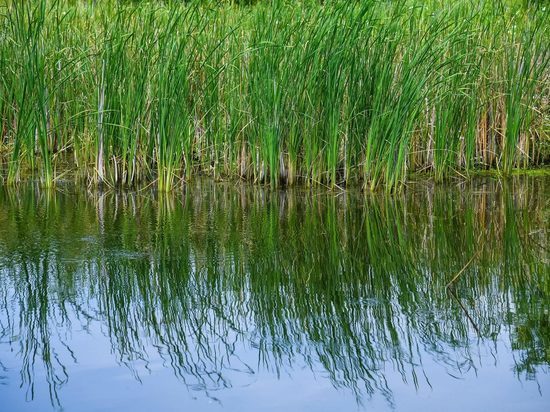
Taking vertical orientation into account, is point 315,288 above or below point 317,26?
below

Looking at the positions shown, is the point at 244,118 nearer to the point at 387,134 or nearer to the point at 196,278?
the point at 387,134

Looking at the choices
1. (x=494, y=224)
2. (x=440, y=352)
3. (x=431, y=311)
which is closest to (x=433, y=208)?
(x=494, y=224)

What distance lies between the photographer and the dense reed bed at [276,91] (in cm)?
583

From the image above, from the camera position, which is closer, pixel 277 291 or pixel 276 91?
pixel 277 291

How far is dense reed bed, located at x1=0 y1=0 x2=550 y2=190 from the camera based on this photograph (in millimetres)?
5832

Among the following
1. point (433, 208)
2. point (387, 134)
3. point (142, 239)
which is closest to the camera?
point (142, 239)

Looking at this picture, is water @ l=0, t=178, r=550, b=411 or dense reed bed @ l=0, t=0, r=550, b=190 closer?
water @ l=0, t=178, r=550, b=411

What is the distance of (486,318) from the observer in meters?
3.41

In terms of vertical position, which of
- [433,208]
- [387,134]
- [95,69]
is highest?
[95,69]

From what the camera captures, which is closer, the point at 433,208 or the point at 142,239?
the point at 142,239

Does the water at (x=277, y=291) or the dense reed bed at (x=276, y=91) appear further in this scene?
the dense reed bed at (x=276, y=91)

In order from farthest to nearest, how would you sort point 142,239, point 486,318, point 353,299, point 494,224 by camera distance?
point 494,224, point 142,239, point 353,299, point 486,318

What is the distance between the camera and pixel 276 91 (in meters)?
5.87

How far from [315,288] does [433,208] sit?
199 cm
